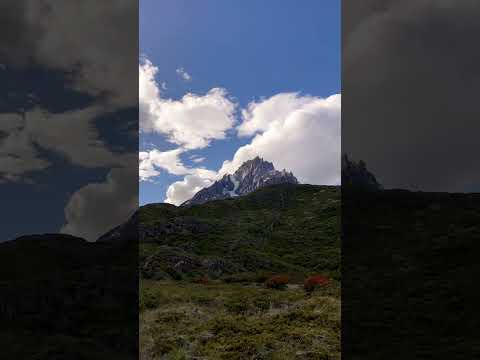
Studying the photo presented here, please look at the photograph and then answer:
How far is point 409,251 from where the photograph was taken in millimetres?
4906

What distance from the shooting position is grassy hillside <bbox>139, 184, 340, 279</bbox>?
1175 inches

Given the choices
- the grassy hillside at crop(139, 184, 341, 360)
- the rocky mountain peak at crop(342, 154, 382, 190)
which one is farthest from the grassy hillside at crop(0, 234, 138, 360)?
the grassy hillside at crop(139, 184, 341, 360)

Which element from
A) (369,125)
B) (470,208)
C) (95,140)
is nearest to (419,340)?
(470,208)

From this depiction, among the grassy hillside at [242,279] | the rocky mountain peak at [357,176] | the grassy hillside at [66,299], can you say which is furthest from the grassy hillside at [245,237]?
the rocky mountain peak at [357,176]

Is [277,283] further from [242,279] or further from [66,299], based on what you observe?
[66,299]

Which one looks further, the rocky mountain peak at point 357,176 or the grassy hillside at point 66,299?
the rocky mountain peak at point 357,176

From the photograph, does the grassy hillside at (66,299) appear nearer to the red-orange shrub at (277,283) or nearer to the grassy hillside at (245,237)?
the red-orange shrub at (277,283)

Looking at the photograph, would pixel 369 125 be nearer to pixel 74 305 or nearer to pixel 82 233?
pixel 82 233

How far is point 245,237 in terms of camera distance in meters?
46.0

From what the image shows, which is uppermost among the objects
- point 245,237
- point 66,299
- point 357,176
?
point 357,176

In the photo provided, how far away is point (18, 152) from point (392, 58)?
260 inches

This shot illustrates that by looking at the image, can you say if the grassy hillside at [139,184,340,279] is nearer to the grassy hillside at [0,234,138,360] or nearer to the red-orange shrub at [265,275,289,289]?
the red-orange shrub at [265,275,289,289]

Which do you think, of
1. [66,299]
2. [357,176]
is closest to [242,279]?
[66,299]

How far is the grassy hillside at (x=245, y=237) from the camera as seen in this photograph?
97.9ft
